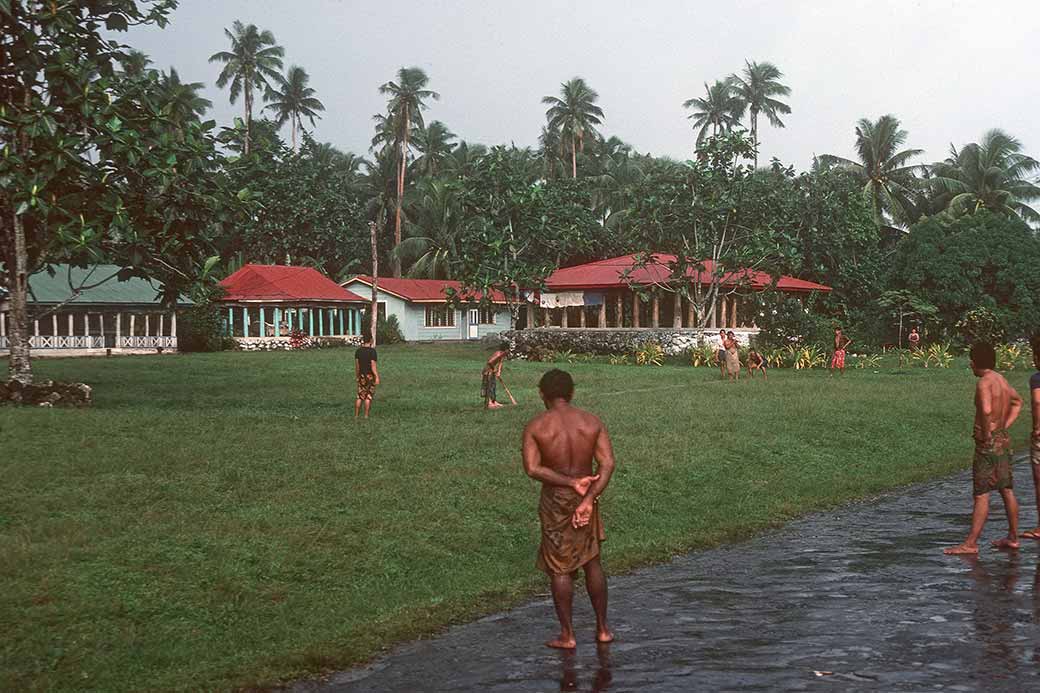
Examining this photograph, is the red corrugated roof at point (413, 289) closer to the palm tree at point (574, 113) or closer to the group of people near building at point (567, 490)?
the palm tree at point (574, 113)

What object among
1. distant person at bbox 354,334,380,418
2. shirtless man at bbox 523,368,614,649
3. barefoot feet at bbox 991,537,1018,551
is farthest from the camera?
distant person at bbox 354,334,380,418

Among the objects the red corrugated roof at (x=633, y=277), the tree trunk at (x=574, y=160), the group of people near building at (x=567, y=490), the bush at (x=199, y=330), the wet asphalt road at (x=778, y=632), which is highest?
the tree trunk at (x=574, y=160)

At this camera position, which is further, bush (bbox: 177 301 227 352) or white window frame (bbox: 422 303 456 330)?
white window frame (bbox: 422 303 456 330)

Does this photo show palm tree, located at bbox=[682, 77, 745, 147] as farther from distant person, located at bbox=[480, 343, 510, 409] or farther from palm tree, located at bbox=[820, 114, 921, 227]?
distant person, located at bbox=[480, 343, 510, 409]

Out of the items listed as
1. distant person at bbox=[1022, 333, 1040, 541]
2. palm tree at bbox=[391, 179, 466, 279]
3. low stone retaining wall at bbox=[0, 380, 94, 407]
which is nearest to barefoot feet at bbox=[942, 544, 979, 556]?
distant person at bbox=[1022, 333, 1040, 541]

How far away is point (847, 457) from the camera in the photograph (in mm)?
18594

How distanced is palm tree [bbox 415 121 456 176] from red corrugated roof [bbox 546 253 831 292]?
28.0 m

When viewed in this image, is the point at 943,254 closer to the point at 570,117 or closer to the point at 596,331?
the point at 596,331

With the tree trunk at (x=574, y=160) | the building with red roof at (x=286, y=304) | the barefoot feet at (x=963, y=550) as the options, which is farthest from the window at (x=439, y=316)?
the barefoot feet at (x=963, y=550)

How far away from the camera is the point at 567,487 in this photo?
23.5 ft

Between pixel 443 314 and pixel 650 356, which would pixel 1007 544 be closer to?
pixel 650 356

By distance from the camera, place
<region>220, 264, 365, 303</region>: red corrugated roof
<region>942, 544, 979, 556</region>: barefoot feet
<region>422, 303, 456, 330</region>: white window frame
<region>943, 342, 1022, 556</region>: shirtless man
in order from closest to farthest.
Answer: <region>943, 342, 1022, 556</region>: shirtless man, <region>942, 544, 979, 556</region>: barefoot feet, <region>220, 264, 365, 303</region>: red corrugated roof, <region>422, 303, 456, 330</region>: white window frame

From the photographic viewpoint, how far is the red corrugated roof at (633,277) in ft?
167

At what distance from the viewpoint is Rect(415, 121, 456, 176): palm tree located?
81.9 meters
